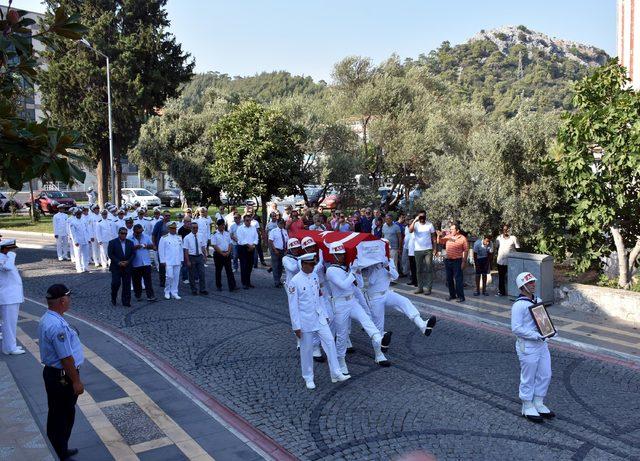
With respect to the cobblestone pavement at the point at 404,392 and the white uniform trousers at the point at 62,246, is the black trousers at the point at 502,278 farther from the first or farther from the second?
the white uniform trousers at the point at 62,246

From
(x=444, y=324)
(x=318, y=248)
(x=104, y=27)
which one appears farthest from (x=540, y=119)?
(x=104, y=27)

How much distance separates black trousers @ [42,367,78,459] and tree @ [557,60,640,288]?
1038 cm

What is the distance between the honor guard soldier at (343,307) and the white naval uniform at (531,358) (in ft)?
7.43

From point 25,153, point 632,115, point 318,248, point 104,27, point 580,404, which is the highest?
point 104,27

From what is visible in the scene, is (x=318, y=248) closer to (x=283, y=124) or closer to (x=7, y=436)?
(x=7, y=436)

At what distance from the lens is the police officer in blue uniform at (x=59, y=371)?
19.0 ft

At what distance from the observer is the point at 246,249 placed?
15055mm

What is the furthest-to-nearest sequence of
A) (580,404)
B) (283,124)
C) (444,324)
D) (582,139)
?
1. (283,124)
2. (582,139)
3. (444,324)
4. (580,404)

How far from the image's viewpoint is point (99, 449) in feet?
20.6

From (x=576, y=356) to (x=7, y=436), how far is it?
25.9 ft

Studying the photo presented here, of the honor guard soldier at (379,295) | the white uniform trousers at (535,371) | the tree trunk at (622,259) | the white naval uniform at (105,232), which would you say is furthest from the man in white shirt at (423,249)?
the white naval uniform at (105,232)

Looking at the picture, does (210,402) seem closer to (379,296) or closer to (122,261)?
(379,296)

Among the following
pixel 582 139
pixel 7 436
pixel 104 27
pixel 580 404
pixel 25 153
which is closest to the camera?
pixel 25 153

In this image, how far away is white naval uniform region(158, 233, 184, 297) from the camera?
13.8 metres
